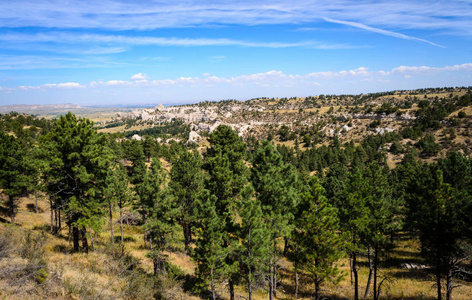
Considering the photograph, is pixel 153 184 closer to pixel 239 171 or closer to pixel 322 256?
pixel 239 171

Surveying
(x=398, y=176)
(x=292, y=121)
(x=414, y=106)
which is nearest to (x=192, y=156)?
(x=398, y=176)

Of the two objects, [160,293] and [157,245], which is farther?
[157,245]

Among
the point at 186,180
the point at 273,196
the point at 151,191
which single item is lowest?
the point at 186,180

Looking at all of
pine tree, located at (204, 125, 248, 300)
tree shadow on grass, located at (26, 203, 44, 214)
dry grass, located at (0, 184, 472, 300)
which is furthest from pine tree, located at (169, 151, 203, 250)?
tree shadow on grass, located at (26, 203, 44, 214)

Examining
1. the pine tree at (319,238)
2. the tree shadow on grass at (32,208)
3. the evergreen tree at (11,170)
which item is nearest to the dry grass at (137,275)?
the tree shadow on grass at (32,208)

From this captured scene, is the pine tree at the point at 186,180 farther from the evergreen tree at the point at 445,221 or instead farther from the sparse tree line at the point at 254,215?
the evergreen tree at the point at 445,221

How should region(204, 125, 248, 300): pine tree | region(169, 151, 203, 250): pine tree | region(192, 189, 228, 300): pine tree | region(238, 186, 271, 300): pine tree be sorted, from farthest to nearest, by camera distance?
1. region(169, 151, 203, 250): pine tree
2. region(204, 125, 248, 300): pine tree
3. region(192, 189, 228, 300): pine tree
4. region(238, 186, 271, 300): pine tree

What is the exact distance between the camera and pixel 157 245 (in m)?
19.0

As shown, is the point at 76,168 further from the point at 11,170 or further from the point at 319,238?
the point at 319,238

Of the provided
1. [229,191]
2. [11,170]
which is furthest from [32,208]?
[229,191]

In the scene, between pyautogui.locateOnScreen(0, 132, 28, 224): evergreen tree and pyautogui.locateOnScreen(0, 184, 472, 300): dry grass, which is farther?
pyautogui.locateOnScreen(0, 132, 28, 224): evergreen tree

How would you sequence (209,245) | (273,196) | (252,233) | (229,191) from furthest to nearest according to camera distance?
1. (229,191)
2. (273,196)
3. (209,245)
4. (252,233)

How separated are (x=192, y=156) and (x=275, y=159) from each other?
33.2ft

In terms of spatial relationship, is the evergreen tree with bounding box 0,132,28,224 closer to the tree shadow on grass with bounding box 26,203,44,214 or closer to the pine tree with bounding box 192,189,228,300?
the tree shadow on grass with bounding box 26,203,44,214
